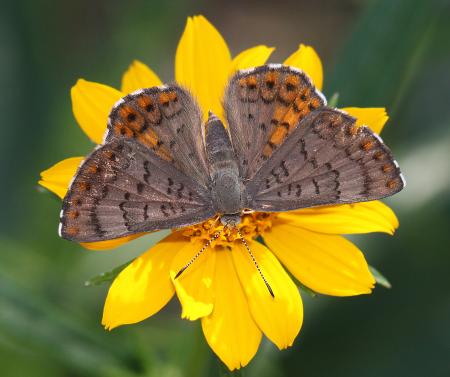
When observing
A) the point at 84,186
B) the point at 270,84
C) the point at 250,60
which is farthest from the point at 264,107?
the point at 84,186

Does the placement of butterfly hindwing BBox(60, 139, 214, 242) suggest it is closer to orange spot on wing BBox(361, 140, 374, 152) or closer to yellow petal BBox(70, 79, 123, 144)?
yellow petal BBox(70, 79, 123, 144)

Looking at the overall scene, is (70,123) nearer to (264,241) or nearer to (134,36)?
(134,36)

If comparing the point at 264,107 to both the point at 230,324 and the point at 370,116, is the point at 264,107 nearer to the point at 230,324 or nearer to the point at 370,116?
the point at 370,116

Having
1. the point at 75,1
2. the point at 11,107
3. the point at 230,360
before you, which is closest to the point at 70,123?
the point at 11,107

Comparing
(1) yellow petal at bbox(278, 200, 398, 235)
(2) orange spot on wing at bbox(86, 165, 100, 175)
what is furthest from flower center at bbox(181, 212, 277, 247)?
(2) orange spot on wing at bbox(86, 165, 100, 175)

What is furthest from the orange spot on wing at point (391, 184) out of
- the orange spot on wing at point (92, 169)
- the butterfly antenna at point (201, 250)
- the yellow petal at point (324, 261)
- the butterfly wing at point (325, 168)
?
the orange spot on wing at point (92, 169)
